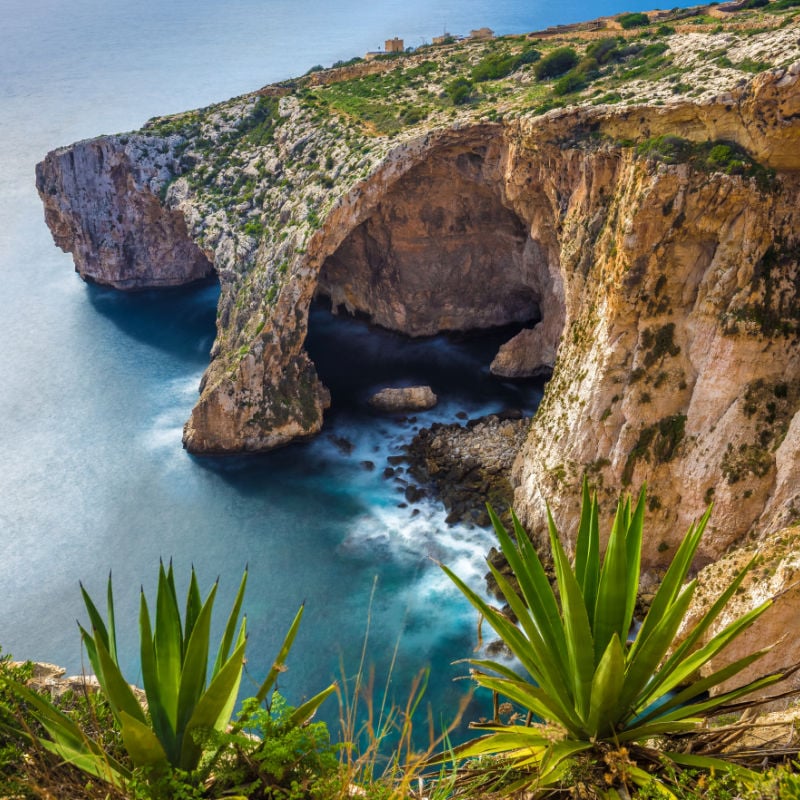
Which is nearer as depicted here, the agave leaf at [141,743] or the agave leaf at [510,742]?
the agave leaf at [141,743]

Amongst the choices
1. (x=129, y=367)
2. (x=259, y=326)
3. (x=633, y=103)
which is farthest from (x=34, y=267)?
(x=633, y=103)

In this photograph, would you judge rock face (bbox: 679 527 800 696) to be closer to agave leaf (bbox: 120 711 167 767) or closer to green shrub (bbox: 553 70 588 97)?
agave leaf (bbox: 120 711 167 767)

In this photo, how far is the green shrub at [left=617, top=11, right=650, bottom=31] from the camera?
1319 inches

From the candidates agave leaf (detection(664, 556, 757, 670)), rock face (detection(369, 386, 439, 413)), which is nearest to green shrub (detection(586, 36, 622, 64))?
rock face (detection(369, 386, 439, 413))

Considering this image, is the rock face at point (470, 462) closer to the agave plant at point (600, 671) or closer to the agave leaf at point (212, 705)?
the agave plant at point (600, 671)

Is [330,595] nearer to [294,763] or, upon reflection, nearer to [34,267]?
[294,763]

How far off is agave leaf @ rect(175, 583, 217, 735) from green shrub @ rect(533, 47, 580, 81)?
29306 mm

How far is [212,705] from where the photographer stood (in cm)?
641

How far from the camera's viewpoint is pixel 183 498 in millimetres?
29875

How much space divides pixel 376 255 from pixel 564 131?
15328mm

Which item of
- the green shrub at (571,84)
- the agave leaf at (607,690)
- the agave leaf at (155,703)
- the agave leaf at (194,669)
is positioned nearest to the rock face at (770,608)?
the agave leaf at (607,690)

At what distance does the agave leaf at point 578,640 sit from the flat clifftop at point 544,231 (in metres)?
12.7

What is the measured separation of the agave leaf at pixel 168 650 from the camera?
6.61 m

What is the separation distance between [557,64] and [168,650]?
2965 cm
